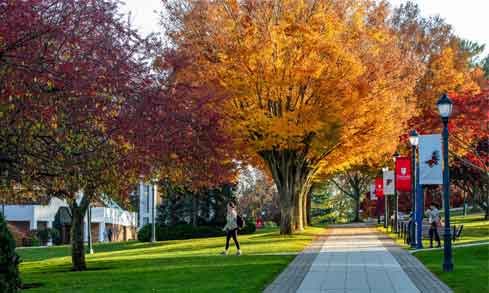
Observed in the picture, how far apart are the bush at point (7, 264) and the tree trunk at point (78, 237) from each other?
13.4 meters

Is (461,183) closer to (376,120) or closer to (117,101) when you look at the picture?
(376,120)

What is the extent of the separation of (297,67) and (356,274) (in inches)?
653

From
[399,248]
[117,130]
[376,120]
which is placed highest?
[376,120]

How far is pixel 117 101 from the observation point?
15023 millimetres

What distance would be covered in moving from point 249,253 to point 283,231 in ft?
45.4

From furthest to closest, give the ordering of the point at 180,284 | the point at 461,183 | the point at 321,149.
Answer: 1. the point at 461,183
2. the point at 321,149
3. the point at 180,284

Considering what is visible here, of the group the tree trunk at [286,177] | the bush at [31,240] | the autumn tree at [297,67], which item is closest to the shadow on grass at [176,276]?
the autumn tree at [297,67]

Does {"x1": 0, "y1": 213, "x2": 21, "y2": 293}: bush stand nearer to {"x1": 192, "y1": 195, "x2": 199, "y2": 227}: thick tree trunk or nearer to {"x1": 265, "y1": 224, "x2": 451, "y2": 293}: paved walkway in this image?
{"x1": 265, "y1": 224, "x2": 451, "y2": 293}: paved walkway

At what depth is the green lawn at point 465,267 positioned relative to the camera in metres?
15.6

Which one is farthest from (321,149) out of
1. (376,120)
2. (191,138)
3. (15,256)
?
(15,256)

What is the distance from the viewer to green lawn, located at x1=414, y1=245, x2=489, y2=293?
51.1 feet

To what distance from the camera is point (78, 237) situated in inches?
940

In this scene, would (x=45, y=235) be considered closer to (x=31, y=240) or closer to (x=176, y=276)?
(x=31, y=240)

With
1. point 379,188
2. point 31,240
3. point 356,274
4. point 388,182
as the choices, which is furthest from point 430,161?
point 31,240
